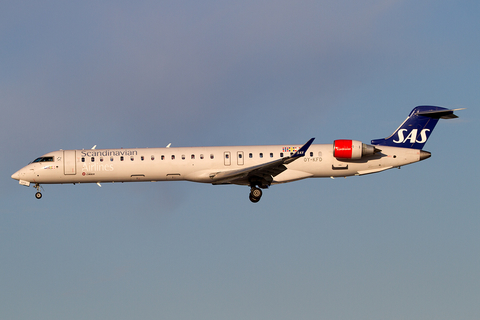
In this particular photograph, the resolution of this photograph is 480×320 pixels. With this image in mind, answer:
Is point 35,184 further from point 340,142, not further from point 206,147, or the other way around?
point 340,142

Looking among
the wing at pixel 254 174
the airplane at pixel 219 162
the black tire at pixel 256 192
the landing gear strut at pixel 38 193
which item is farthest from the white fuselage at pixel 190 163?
the black tire at pixel 256 192

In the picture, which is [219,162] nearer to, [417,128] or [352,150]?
[352,150]

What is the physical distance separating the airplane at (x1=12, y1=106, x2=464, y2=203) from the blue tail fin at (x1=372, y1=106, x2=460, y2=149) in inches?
2.4

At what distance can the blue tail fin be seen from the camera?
115 ft

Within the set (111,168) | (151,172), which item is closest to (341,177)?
(151,172)

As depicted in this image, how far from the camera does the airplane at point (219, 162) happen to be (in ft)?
110

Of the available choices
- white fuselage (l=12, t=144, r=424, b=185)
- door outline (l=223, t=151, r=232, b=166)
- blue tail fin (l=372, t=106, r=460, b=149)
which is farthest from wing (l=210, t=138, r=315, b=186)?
blue tail fin (l=372, t=106, r=460, b=149)

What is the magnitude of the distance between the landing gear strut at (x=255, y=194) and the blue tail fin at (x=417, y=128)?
7.93 metres

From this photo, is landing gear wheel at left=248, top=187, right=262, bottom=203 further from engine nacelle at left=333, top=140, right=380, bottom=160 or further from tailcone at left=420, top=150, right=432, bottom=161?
tailcone at left=420, top=150, right=432, bottom=161

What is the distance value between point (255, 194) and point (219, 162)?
9.39 ft

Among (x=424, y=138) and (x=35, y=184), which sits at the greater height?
(x=424, y=138)

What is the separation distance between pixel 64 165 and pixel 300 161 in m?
14.1

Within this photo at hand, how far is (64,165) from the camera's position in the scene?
1358 inches

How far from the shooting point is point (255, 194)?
3303cm
